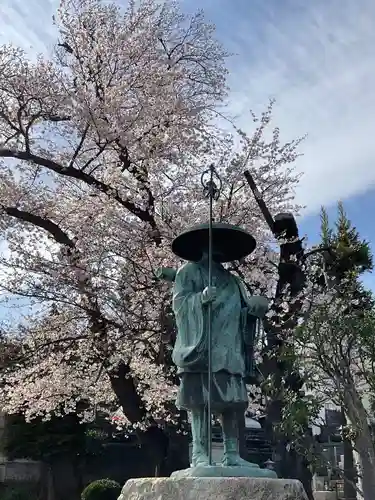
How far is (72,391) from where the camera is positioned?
12.8 m

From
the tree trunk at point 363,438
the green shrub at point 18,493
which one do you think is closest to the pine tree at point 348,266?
the tree trunk at point 363,438

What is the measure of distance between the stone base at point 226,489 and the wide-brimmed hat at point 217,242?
196cm

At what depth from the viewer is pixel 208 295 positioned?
4645mm

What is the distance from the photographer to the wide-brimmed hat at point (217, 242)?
5043mm

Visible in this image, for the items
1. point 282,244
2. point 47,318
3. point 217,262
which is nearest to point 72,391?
point 47,318

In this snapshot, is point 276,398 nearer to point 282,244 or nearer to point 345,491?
point 282,244

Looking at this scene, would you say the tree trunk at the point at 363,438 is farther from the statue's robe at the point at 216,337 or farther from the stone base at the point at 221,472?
the stone base at the point at 221,472

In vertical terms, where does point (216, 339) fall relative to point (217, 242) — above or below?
below

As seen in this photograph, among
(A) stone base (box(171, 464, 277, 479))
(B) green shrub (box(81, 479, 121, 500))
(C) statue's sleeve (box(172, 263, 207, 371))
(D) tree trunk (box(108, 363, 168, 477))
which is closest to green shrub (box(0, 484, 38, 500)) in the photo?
(B) green shrub (box(81, 479, 121, 500))

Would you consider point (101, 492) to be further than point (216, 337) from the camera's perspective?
Yes

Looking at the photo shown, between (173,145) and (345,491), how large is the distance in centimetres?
1105

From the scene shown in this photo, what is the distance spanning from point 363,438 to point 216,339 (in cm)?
680

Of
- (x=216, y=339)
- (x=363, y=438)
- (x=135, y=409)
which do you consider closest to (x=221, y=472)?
(x=216, y=339)

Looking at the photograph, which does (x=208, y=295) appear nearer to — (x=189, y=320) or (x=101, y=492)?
(x=189, y=320)
